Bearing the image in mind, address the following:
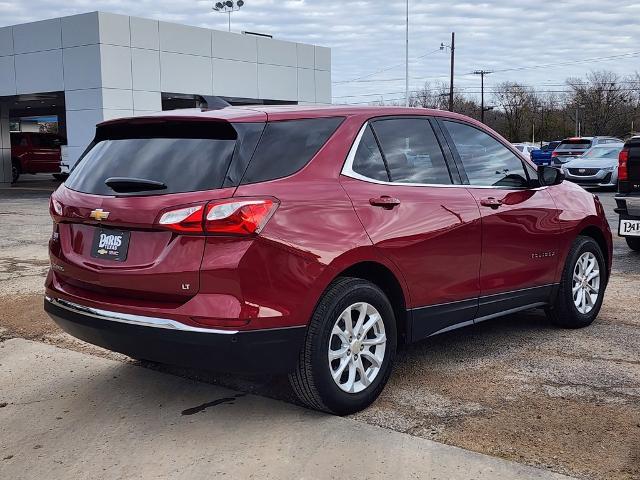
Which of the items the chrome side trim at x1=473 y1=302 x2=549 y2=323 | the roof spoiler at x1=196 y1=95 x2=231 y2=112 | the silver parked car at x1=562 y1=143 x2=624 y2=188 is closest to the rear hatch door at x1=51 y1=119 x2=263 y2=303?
the roof spoiler at x1=196 y1=95 x2=231 y2=112

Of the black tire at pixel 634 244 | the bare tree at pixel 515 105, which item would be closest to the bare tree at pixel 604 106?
the bare tree at pixel 515 105

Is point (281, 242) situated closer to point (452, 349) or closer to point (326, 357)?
point (326, 357)

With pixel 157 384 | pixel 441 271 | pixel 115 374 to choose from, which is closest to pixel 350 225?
pixel 441 271

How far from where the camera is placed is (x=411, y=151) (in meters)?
4.60

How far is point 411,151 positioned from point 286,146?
3.32ft

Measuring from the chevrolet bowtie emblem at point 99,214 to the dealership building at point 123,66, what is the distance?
63.1ft

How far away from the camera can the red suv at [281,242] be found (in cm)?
357

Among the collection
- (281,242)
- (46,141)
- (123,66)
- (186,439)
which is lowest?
(186,439)

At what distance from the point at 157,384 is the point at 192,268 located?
1.45m

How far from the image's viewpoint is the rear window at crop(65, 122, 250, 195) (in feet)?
12.2

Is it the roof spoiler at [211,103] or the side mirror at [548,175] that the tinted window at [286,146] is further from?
the side mirror at [548,175]

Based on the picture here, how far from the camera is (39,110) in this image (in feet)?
126

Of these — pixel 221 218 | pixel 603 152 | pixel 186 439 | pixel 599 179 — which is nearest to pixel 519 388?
pixel 186 439

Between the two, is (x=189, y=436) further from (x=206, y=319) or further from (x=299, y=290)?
(x=299, y=290)
